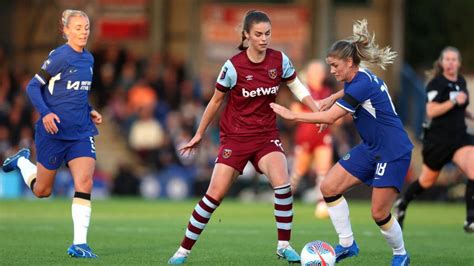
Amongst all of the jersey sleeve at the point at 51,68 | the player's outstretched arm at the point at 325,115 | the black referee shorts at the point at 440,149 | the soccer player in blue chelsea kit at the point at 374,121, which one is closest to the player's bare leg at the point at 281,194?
the soccer player in blue chelsea kit at the point at 374,121

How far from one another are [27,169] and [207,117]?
2.76 meters

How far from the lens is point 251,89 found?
393 inches

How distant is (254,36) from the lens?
9.87 m

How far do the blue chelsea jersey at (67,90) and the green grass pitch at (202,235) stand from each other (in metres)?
1.28

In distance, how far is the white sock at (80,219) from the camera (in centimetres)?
1044

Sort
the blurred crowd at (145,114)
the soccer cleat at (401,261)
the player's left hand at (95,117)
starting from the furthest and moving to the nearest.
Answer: the blurred crowd at (145,114)
the player's left hand at (95,117)
the soccer cleat at (401,261)

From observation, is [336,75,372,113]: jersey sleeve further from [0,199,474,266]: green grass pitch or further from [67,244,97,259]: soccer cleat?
[67,244,97,259]: soccer cleat

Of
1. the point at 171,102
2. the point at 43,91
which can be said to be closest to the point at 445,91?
the point at 43,91

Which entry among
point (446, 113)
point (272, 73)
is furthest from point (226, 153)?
point (446, 113)

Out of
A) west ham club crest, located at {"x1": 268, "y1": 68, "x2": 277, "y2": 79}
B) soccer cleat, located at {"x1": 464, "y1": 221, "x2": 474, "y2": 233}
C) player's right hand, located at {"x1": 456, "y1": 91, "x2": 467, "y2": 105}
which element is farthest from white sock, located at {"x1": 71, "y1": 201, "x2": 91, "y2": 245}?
player's right hand, located at {"x1": 456, "y1": 91, "x2": 467, "y2": 105}

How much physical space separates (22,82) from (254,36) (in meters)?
15.1

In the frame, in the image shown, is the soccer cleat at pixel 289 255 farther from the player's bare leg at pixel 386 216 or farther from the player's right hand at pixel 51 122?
the player's right hand at pixel 51 122

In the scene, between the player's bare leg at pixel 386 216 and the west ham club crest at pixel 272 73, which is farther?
the west ham club crest at pixel 272 73

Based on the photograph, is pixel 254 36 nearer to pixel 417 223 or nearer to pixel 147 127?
pixel 417 223
